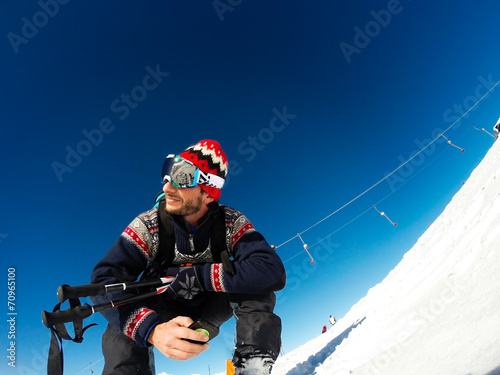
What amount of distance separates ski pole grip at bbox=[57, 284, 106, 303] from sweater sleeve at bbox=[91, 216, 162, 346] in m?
0.12

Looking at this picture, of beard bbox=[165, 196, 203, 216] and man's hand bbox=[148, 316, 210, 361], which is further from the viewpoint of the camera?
beard bbox=[165, 196, 203, 216]

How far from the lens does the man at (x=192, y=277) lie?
5.84 ft

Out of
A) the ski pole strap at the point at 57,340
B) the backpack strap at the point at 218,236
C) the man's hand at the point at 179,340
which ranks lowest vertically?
the man's hand at the point at 179,340

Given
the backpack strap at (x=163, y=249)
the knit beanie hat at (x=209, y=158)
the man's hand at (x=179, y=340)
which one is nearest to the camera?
the man's hand at (x=179, y=340)

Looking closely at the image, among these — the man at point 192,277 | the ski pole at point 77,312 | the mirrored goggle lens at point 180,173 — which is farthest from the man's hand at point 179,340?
the mirrored goggle lens at point 180,173

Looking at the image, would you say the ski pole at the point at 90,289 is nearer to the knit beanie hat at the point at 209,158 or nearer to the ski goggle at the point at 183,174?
the ski goggle at the point at 183,174

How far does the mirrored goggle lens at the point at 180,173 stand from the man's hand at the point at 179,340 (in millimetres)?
1162

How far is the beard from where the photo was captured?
2438mm

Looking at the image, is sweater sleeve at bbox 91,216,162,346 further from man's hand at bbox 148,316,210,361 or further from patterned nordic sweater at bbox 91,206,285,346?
man's hand at bbox 148,316,210,361

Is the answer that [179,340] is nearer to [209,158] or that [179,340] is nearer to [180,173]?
[180,173]

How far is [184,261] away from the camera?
2.51 meters

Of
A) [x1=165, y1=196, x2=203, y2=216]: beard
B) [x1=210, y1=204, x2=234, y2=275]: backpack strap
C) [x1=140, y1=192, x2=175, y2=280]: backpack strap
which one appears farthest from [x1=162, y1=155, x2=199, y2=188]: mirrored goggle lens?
[x1=210, y1=204, x2=234, y2=275]: backpack strap

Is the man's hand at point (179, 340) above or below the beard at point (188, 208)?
below

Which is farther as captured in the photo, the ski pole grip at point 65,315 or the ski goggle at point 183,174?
the ski goggle at point 183,174
